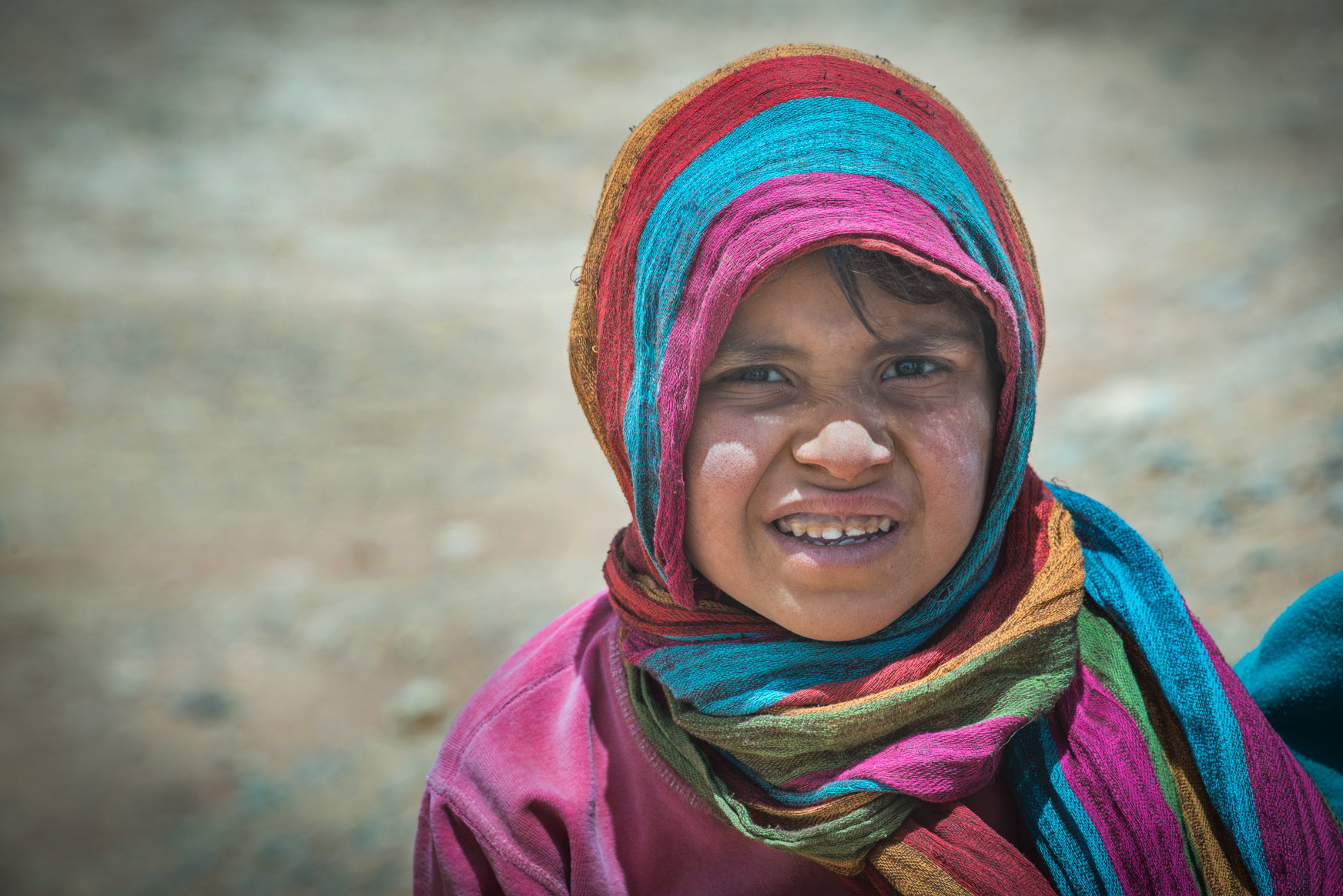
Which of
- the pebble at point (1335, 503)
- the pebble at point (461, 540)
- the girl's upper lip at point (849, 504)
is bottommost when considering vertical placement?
the girl's upper lip at point (849, 504)

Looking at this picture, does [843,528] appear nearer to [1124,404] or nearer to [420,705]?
[420,705]

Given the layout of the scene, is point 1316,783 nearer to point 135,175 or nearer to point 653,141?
point 653,141

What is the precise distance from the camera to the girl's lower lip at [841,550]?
1.36 meters

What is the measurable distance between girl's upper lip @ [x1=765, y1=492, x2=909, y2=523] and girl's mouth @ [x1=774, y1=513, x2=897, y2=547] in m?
0.01

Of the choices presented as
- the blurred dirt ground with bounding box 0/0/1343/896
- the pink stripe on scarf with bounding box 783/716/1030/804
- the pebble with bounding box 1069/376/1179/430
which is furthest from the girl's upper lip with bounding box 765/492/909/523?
the pebble with bounding box 1069/376/1179/430

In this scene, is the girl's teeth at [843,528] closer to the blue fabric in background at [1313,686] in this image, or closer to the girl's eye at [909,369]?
the girl's eye at [909,369]

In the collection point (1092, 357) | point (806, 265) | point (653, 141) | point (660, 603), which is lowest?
point (660, 603)

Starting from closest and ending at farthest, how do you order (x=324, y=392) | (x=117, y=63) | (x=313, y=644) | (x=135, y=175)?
(x=313, y=644) → (x=324, y=392) → (x=135, y=175) → (x=117, y=63)

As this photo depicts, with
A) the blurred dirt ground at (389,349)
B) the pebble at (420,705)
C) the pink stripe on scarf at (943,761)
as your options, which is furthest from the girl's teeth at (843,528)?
the pebble at (420,705)

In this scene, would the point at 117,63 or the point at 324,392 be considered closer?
the point at 324,392

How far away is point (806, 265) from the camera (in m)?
1.33

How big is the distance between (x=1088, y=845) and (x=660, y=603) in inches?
26.1

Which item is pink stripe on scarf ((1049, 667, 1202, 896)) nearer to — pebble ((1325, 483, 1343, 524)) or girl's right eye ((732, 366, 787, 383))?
girl's right eye ((732, 366, 787, 383))

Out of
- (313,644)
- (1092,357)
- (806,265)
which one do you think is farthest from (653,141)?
(1092,357)
